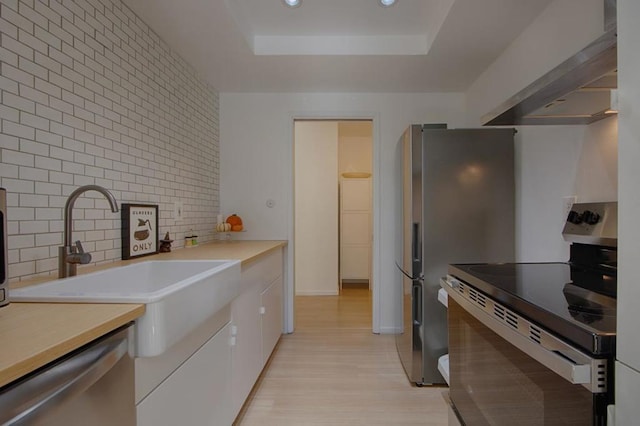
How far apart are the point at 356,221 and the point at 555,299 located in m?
4.08

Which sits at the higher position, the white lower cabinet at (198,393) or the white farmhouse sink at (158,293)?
the white farmhouse sink at (158,293)

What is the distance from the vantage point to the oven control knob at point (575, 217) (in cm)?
140

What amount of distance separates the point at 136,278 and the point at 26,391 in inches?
44.0

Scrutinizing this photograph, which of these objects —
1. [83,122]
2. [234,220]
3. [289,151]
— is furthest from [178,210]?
[289,151]

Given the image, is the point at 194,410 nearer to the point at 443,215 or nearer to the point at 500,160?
the point at 443,215

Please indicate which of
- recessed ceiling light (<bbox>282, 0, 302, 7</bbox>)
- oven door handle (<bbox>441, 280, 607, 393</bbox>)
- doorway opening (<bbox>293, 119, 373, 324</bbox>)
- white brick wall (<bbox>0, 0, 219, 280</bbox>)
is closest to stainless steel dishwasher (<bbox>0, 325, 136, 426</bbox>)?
white brick wall (<bbox>0, 0, 219, 280</bbox>)

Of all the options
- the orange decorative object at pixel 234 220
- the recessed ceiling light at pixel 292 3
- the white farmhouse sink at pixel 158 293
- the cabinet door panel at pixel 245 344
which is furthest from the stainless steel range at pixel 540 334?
the orange decorative object at pixel 234 220

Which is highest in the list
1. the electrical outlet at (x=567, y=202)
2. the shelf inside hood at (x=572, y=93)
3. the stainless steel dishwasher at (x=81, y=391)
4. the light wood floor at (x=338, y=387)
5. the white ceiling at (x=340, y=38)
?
the white ceiling at (x=340, y=38)

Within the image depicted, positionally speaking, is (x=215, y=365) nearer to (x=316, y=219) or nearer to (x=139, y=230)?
(x=139, y=230)

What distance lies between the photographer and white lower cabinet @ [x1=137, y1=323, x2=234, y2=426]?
93 centimetres

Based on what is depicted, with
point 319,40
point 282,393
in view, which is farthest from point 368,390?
point 319,40

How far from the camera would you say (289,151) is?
3.06 meters

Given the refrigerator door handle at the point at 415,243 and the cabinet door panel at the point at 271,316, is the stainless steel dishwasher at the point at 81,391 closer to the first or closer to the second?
the cabinet door panel at the point at 271,316

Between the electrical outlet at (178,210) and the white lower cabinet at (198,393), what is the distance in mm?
1062
